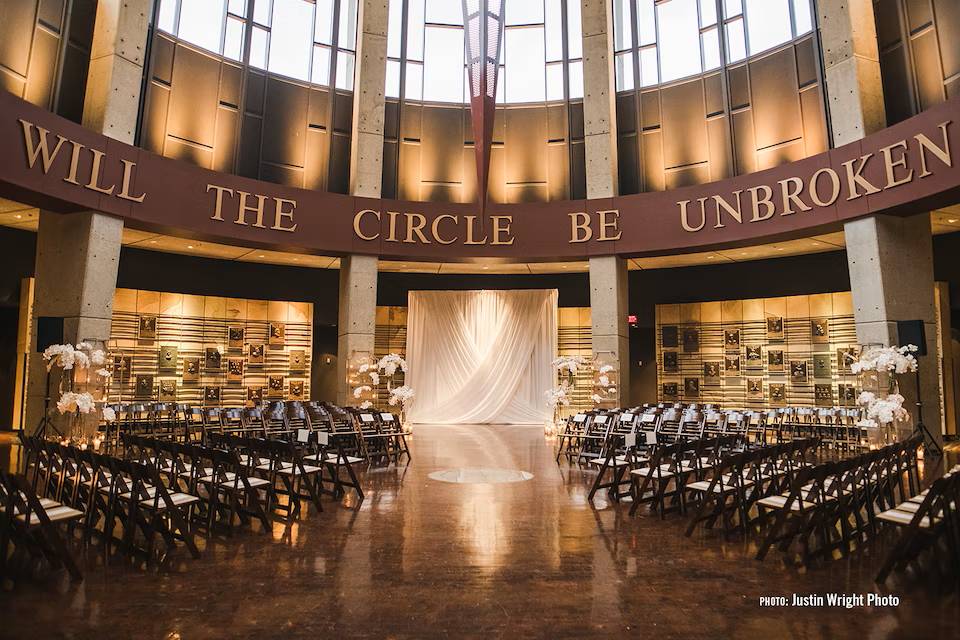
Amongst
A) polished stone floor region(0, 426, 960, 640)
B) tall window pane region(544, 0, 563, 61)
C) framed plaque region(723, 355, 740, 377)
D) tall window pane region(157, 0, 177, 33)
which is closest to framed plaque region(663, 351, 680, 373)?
framed plaque region(723, 355, 740, 377)

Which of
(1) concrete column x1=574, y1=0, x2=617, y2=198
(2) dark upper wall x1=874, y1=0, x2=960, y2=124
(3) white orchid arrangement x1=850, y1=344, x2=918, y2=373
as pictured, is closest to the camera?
(3) white orchid arrangement x1=850, y1=344, x2=918, y2=373

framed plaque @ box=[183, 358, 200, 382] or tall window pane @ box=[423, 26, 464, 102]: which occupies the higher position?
tall window pane @ box=[423, 26, 464, 102]

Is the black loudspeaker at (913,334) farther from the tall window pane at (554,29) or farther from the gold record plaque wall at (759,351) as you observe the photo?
the tall window pane at (554,29)

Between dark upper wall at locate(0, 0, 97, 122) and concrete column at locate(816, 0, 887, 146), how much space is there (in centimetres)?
1544

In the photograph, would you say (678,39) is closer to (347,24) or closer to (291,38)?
(347,24)

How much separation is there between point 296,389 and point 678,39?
601 inches

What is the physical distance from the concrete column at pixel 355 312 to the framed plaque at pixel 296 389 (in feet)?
11.8

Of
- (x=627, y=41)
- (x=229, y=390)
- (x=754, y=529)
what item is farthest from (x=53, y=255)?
(x=627, y=41)

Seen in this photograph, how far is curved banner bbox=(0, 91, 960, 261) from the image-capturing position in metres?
10.1

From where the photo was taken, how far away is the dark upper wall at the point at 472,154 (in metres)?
16.6

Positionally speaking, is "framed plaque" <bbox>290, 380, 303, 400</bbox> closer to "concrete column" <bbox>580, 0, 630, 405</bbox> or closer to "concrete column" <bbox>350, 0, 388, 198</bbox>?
"concrete column" <bbox>350, 0, 388, 198</bbox>

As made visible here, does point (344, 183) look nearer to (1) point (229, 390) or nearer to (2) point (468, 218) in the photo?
(2) point (468, 218)

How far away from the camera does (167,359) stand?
16.3 metres

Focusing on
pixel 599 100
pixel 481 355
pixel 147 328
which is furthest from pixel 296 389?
pixel 599 100
